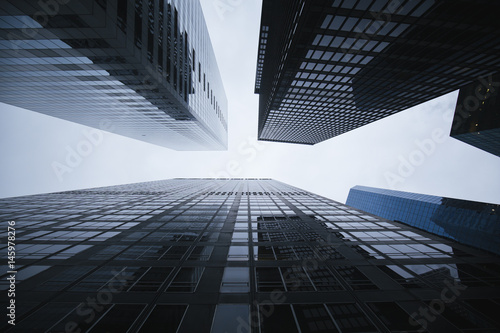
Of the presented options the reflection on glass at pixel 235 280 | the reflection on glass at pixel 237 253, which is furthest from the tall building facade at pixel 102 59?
the reflection on glass at pixel 235 280

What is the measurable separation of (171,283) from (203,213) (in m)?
15.3

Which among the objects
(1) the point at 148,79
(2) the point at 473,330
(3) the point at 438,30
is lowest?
(2) the point at 473,330

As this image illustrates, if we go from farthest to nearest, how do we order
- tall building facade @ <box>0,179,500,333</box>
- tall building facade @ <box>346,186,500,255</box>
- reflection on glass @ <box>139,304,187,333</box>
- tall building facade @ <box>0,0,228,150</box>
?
tall building facade @ <box>346,186,500,255</box>
tall building facade @ <box>0,0,228,150</box>
tall building facade @ <box>0,179,500,333</box>
reflection on glass @ <box>139,304,187,333</box>

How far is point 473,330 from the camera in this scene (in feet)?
29.6

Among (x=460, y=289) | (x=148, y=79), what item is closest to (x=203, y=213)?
(x=148, y=79)

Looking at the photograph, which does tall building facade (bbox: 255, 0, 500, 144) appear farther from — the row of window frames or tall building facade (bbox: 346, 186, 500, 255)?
tall building facade (bbox: 346, 186, 500, 255)

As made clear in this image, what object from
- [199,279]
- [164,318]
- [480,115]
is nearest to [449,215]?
[480,115]

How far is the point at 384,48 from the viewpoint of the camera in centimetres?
2641

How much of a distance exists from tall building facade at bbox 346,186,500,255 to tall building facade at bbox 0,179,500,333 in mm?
48712

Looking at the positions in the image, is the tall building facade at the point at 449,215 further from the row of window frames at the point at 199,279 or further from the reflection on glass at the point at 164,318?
the reflection on glass at the point at 164,318

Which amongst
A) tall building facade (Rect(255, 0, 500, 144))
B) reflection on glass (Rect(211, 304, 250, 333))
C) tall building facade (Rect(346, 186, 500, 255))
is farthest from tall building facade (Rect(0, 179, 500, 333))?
tall building facade (Rect(346, 186, 500, 255))

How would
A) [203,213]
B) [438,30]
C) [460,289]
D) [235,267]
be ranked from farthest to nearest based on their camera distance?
[203,213], [438,30], [235,267], [460,289]

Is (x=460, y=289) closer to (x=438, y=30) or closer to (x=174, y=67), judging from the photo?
(x=438, y=30)

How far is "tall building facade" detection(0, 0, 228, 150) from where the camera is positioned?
1858 cm
